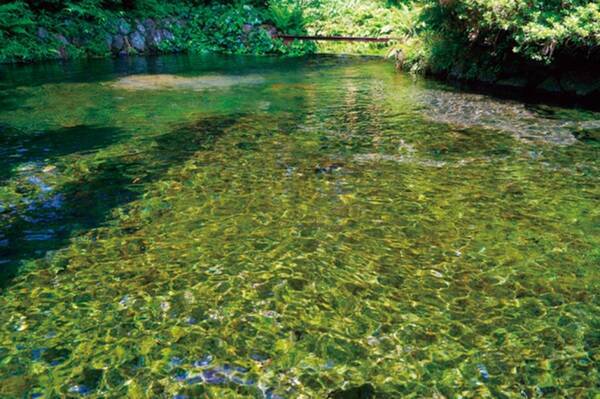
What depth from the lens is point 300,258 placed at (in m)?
4.96

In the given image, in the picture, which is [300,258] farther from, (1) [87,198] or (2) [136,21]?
(2) [136,21]

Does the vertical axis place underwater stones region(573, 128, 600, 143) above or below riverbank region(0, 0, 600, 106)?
below

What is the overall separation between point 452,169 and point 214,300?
428 cm

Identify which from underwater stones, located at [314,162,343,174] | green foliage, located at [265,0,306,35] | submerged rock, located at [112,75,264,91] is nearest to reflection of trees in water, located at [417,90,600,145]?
underwater stones, located at [314,162,343,174]

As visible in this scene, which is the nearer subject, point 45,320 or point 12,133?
point 45,320

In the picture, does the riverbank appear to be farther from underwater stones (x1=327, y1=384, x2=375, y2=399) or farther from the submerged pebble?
underwater stones (x1=327, y1=384, x2=375, y2=399)

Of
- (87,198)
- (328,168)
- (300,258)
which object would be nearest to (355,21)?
(328,168)

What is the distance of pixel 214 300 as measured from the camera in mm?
4297

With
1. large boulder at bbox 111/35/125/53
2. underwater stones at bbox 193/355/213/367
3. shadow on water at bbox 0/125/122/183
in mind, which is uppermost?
large boulder at bbox 111/35/125/53

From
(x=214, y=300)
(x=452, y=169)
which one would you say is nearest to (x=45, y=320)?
(x=214, y=300)

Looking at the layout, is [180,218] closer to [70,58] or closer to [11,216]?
[11,216]

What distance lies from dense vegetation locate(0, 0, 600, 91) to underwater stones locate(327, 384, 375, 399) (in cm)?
890

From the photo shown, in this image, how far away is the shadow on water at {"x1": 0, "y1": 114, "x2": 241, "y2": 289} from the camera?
519cm

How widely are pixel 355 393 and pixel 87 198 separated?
14.3ft
